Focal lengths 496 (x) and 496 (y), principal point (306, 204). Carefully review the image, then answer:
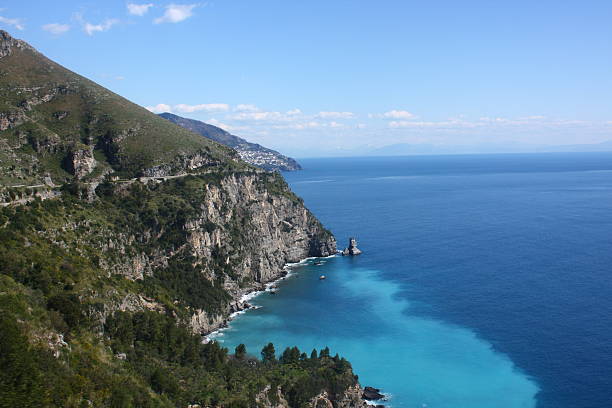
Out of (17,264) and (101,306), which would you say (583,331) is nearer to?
(101,306)

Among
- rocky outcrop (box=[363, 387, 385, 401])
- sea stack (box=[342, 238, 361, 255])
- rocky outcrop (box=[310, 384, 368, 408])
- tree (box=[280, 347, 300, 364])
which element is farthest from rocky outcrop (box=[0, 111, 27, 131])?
rocky outcrop (box=[363, 387, 385, 401])

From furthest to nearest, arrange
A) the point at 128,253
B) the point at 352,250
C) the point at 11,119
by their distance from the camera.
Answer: the point at 352,250
the point at 11,119
the point at 128,253

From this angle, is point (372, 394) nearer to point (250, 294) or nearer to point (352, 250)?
point (250, 294)

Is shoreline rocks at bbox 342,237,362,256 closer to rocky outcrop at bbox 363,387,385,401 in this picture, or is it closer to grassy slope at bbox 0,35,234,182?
grassy slope at bbox 0,35,234,182

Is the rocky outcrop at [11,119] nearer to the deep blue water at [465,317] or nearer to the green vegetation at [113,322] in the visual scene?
the green vegetation at [113,322]

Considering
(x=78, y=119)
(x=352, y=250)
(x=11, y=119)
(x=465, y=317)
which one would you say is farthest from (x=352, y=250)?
(x=11, y=119)

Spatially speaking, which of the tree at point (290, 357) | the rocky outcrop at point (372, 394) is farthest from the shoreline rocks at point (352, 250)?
the rocky outcrop at point (372, 394)
